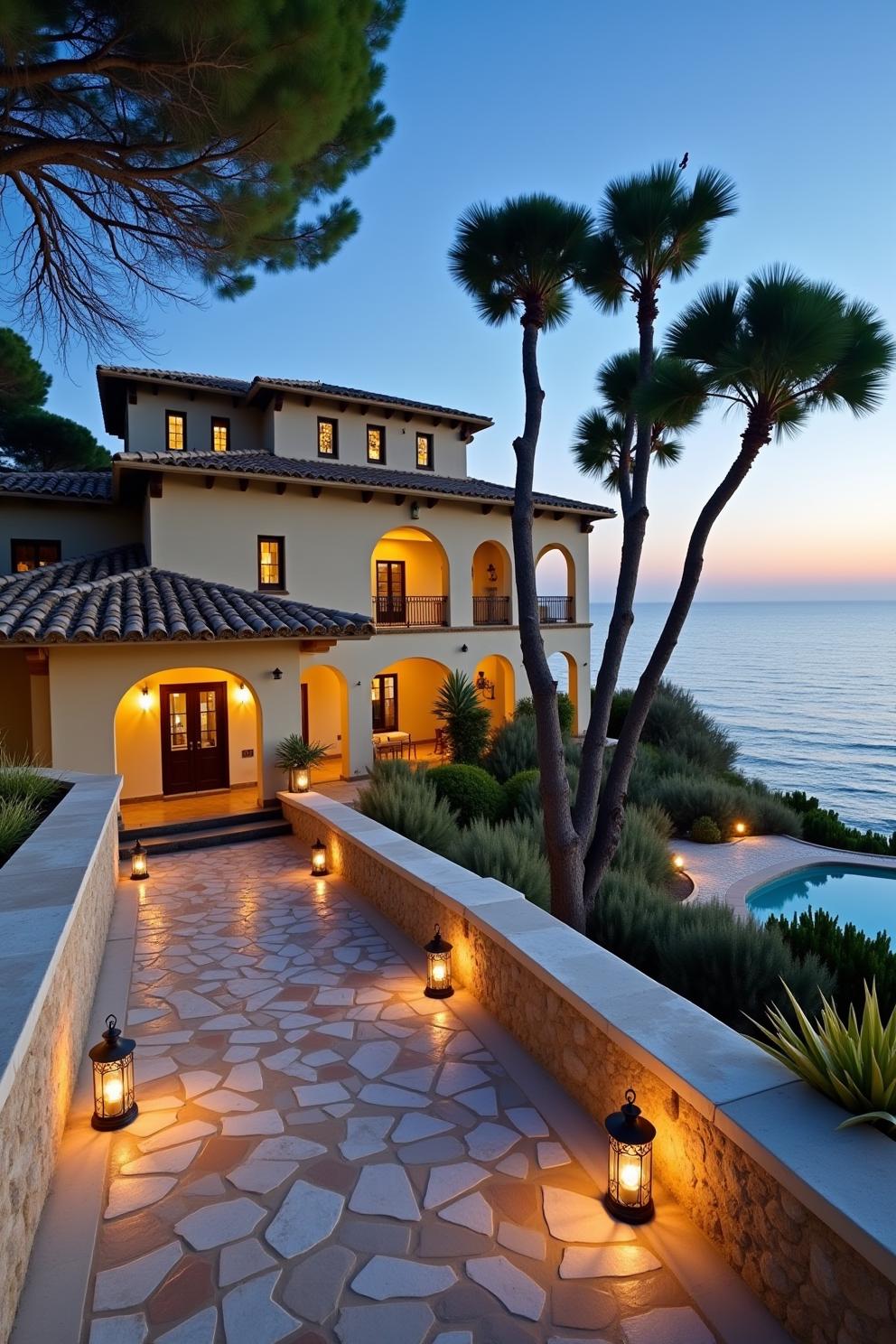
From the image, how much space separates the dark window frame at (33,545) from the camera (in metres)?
16.0

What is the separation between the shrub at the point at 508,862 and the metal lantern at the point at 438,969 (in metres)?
2.07

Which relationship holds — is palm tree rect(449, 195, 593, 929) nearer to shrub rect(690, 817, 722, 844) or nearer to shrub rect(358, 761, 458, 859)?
shrub rect(358, 761, 458, 859)

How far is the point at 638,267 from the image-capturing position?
8.74 metres

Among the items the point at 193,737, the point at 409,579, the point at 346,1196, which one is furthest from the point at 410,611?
the point at 346,1196

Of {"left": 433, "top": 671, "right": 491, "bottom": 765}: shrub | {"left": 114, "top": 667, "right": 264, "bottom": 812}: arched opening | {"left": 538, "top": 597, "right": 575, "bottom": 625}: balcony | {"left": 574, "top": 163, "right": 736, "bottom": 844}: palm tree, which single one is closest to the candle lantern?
{"left": 574, "top": 163, "right": 736, "bottom": 844}: palm tree

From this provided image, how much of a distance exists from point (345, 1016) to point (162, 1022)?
151cm

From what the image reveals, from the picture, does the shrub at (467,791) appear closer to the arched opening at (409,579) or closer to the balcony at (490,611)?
the arched opening at (409,579)

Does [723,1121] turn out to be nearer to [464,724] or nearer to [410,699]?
[464,724]

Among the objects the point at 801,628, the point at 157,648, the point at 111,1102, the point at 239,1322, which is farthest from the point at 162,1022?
the point at 801,628

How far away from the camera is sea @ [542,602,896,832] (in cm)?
3594

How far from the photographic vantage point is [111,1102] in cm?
439

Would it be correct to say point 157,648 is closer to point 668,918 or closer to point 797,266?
point 668,918

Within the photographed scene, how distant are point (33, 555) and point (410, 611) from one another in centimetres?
1021

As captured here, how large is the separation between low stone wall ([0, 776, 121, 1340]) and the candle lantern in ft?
10.7
